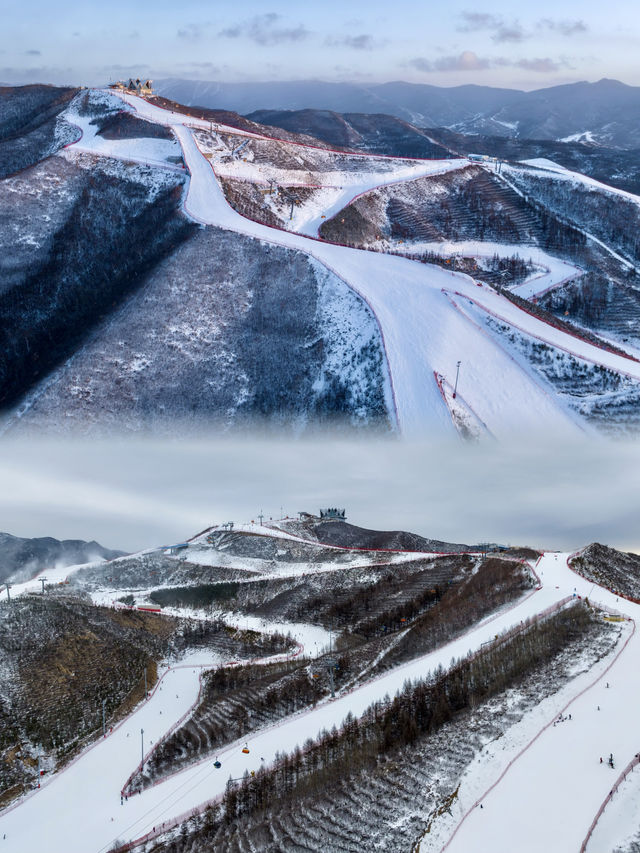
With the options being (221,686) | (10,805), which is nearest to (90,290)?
(221,686)

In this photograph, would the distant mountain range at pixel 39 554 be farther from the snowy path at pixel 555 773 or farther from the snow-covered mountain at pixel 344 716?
the snowy path at pixel 555 773

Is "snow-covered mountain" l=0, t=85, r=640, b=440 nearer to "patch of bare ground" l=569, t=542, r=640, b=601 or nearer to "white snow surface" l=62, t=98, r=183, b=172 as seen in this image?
"white snow surface" l=62, t=98, r=183, b=172

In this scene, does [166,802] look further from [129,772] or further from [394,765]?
[394,765]

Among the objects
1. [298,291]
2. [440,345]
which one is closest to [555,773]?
[440,345]

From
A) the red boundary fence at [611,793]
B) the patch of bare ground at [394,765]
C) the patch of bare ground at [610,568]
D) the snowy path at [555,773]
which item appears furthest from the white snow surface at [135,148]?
the red boundary fence at [611,793]

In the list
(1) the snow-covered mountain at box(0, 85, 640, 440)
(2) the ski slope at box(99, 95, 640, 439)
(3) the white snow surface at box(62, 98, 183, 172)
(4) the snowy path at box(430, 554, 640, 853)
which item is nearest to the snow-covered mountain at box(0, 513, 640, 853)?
(4) the snowy path at box(430, 554, 640, 853)

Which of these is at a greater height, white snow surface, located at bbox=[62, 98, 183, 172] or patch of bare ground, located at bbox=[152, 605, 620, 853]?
white snow surface, located at bbox=[62, 98, 183, 172]

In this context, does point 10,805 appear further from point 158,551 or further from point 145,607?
point 158,551
